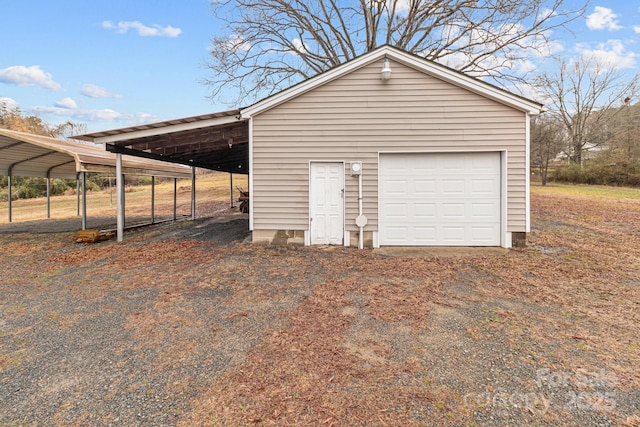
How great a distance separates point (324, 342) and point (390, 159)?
5.17 meters

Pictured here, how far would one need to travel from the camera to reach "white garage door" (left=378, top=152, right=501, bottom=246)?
7211 mm

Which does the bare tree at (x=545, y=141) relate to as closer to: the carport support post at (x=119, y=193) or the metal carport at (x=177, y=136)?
the metal carport at (x=177, y=136)

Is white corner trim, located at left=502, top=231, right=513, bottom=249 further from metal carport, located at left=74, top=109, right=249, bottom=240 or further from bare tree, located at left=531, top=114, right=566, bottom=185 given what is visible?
bare tree, located at left=531, top=114, right=566, bottom=185

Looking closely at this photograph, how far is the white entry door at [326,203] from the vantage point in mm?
7430

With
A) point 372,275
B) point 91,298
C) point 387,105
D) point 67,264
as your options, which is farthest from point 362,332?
point 67,264

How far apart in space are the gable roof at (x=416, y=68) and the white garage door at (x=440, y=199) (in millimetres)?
1142

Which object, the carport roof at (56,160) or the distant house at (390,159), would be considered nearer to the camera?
the distant house at (390,159)

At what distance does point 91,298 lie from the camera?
14.5 ft

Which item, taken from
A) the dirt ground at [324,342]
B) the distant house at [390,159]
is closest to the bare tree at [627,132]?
the distant house at [390,159]

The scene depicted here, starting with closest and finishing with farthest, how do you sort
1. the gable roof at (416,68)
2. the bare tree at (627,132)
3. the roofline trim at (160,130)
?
1. the gable roof at (416,68)
2. the roofline trim at (160,130)
3. the bare tree at (627,132)

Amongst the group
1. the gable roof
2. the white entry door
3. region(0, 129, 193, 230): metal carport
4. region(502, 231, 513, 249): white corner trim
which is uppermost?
the gable roof

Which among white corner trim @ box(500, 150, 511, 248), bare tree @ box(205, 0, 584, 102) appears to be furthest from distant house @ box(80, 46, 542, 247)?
bare tree @ box(205, 0, 584, 102)

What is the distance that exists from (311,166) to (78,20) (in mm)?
12904

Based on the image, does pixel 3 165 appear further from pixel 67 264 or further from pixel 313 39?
pixel 313 39
